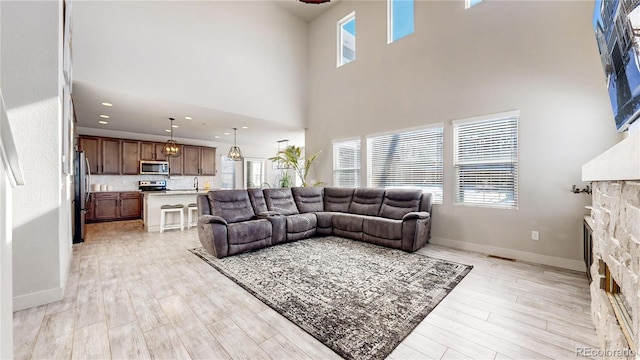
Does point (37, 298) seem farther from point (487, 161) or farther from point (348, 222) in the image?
point (487, 161)

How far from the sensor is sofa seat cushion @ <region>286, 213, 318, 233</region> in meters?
4.29

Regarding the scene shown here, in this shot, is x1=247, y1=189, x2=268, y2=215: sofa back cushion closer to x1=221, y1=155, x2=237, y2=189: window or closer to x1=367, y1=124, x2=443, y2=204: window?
x1=367, y1=124, x2=443, y2=204: window

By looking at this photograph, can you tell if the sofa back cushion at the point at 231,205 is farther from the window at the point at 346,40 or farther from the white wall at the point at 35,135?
the window at the point at 346,40

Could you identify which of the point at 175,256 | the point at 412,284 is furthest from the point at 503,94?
the point at 175,256

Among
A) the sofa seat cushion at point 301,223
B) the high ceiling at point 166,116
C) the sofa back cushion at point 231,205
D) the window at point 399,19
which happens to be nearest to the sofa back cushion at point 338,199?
the sofa seat cushion at point 301,223

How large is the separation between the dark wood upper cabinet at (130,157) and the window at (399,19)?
24.0ft

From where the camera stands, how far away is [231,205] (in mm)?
4191

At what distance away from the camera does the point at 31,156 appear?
2195 mm

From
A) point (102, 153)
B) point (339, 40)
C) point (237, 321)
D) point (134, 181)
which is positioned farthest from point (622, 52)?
point (134, 181)

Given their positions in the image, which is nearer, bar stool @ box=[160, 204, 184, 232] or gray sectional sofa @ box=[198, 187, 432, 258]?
gray sectional sofa @ box=[198, 187, 432, 258]

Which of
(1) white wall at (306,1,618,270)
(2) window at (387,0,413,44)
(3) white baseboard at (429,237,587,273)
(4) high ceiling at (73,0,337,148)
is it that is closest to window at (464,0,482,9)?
(1) white wall at (306,1,618,270)

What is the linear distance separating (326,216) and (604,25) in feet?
13.1

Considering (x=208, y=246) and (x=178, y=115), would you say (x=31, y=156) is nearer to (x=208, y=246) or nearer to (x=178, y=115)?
(x=208, y=246)

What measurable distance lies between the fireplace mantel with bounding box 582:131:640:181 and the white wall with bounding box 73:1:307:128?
515cm
